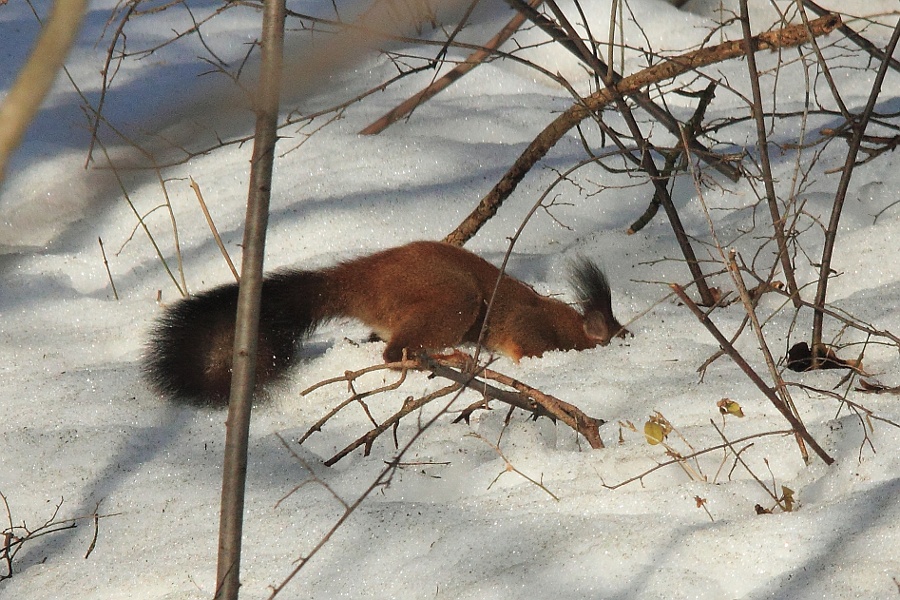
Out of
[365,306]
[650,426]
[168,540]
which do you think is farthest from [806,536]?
[365,306]

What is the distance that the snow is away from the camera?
75.3 inches

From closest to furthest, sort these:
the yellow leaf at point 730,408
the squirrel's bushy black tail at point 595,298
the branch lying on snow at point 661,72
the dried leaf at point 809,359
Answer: the yellow leaf at point 730,408
the dried leaf at point 809,359
the branch lying on snow at point 661,72
the squirrel's bushy black tail at point 595,298

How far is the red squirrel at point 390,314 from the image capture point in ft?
10.2

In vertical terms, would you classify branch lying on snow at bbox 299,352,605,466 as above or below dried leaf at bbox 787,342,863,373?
above

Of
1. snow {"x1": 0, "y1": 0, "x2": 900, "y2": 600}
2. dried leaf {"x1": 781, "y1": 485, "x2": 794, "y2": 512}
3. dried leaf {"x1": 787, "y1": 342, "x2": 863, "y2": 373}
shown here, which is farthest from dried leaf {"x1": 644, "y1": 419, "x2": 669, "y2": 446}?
dried leaf {"x1": 787, "y1": 342, "x2": 863, "y2": 373}

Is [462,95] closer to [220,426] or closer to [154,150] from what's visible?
[154,150]

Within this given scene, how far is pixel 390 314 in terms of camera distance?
11.4 ft

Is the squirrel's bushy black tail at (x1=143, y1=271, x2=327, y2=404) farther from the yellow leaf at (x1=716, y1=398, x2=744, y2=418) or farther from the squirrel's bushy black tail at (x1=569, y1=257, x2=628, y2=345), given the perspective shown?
the yellow leaf at (x1=716, y1=398, x2=744, y2=418)

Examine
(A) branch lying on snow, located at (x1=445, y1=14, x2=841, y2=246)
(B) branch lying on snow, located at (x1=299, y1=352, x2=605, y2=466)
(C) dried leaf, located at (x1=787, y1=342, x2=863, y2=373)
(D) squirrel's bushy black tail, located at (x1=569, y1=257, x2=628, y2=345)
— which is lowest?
(D) squirrel's bushy black tail, located at (x1=569, y1=257, x2=628, y2=345)

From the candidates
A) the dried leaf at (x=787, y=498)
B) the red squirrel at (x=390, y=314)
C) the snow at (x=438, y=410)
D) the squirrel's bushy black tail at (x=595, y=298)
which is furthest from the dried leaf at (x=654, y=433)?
the squirrel's bushy black tail at (x=595, y=298)

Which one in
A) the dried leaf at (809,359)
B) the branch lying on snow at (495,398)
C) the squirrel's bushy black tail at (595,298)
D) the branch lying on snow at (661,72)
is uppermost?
the branch lying on snow at (661,72)

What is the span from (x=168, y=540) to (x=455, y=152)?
328cm

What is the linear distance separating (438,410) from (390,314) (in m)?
0.82

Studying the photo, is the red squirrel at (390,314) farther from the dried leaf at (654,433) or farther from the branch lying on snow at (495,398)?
the dried leaf at (654,433)
